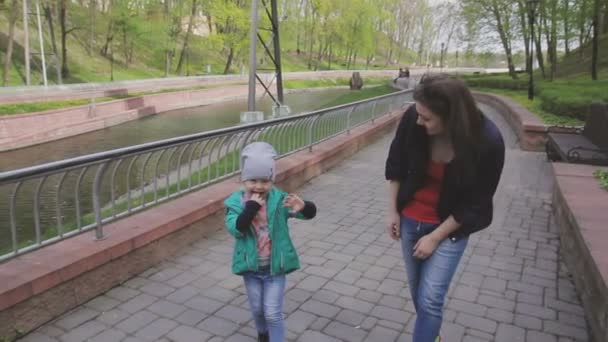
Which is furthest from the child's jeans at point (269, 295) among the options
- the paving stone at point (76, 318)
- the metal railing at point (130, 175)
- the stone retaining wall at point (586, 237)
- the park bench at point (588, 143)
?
the park bench at point (588, 143)

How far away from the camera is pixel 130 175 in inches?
224

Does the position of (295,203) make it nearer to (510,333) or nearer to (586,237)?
(510,333)

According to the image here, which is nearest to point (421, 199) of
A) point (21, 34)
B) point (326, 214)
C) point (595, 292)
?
point (595, 292)

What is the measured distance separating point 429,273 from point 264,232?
0.94 metres

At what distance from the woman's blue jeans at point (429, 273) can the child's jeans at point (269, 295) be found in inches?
30.1

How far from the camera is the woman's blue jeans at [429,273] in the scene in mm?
2514

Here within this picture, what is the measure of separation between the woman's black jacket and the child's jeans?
0.89 meters

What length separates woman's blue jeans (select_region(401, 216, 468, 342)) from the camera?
8.25 feet

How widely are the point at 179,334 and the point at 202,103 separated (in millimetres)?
28756

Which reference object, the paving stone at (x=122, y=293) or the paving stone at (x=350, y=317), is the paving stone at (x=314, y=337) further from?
the paving stone at (x=122, y=293)

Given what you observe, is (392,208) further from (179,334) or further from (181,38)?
(181,38)

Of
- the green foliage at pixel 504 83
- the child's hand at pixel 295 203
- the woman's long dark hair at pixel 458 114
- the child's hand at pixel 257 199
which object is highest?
the green foliage at pixel 504 83

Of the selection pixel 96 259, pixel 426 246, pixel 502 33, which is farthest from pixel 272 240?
pixel 502 33

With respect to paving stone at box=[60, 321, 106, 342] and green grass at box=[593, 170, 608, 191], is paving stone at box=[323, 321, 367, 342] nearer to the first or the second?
paving stone at box=[60, 321, 106, 342]
